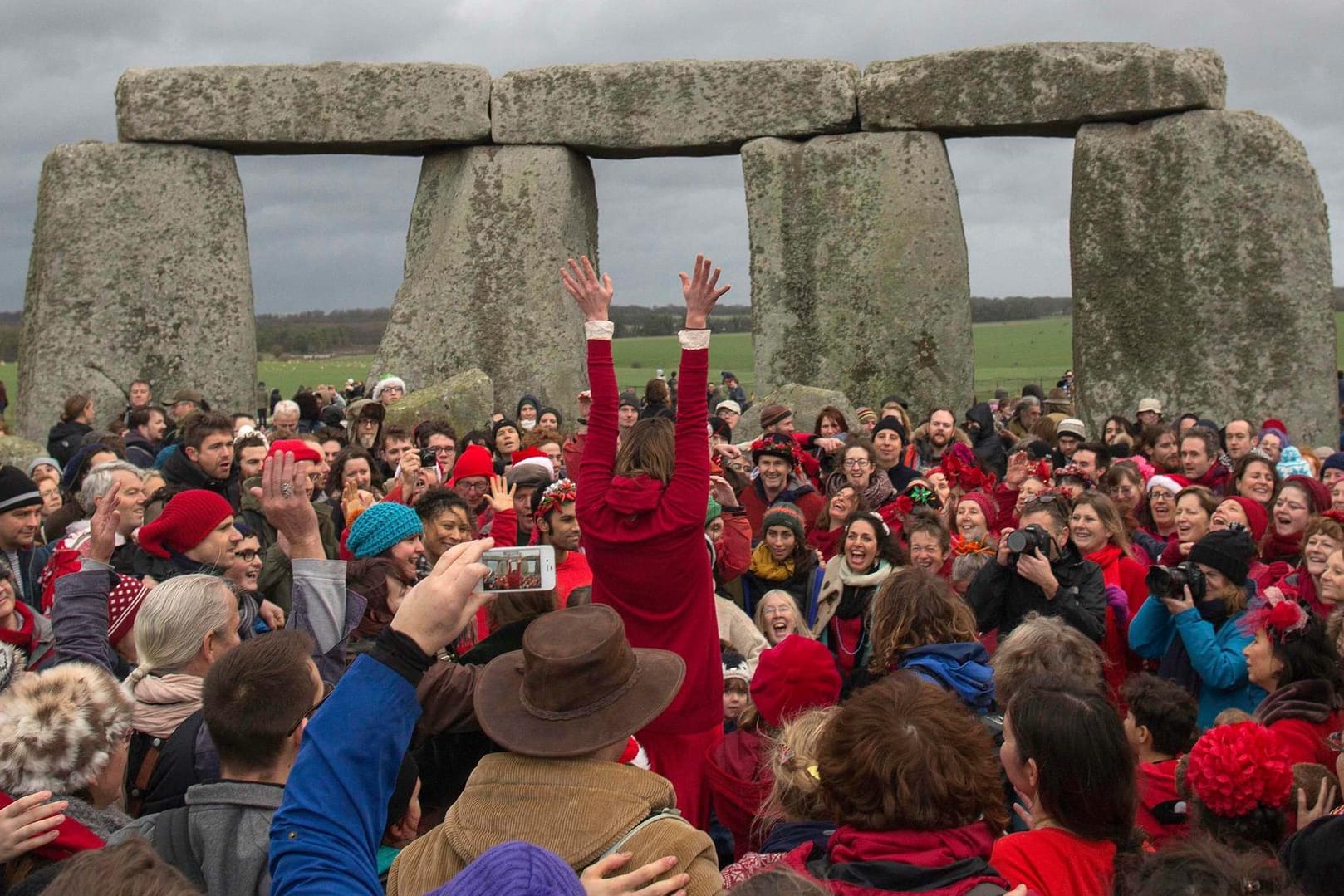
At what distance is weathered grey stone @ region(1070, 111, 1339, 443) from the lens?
11.2 meters

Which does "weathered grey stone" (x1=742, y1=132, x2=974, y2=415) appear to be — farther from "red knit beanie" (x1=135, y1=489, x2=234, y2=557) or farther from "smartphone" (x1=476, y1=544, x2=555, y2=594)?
"smartphone" (x1=476, y1=544, x2=555, y2=594)

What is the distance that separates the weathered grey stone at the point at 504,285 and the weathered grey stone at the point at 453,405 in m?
1.56

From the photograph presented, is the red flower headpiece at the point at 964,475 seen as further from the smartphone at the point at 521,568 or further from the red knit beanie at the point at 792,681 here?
the smartphone at the point at 521,568

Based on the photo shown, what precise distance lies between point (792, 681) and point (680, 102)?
29.1ft

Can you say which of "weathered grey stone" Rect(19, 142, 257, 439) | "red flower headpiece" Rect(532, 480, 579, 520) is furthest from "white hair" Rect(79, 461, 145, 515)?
"weathered grey stone" Rect(19, 142, 257, 439)

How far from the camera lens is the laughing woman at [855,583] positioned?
5.17m

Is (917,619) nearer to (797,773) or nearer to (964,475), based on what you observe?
(797,773)

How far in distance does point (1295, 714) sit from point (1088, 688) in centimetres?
104

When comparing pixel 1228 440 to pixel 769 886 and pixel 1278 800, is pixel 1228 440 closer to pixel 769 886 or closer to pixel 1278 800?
pixel 1278 800

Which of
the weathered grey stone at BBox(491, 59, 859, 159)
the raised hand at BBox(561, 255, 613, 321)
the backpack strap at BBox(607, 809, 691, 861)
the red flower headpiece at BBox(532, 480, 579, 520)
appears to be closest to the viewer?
the backpack strap at BBox(607, 809, 691, 861)

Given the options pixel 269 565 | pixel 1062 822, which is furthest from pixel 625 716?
pixel 269 565

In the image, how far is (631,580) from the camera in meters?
4.20

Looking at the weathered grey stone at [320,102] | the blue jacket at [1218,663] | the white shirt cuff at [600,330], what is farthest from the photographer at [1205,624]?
the weathered grey stone at [320,102]

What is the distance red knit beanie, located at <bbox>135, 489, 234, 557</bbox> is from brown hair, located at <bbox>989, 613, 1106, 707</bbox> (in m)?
2.55
